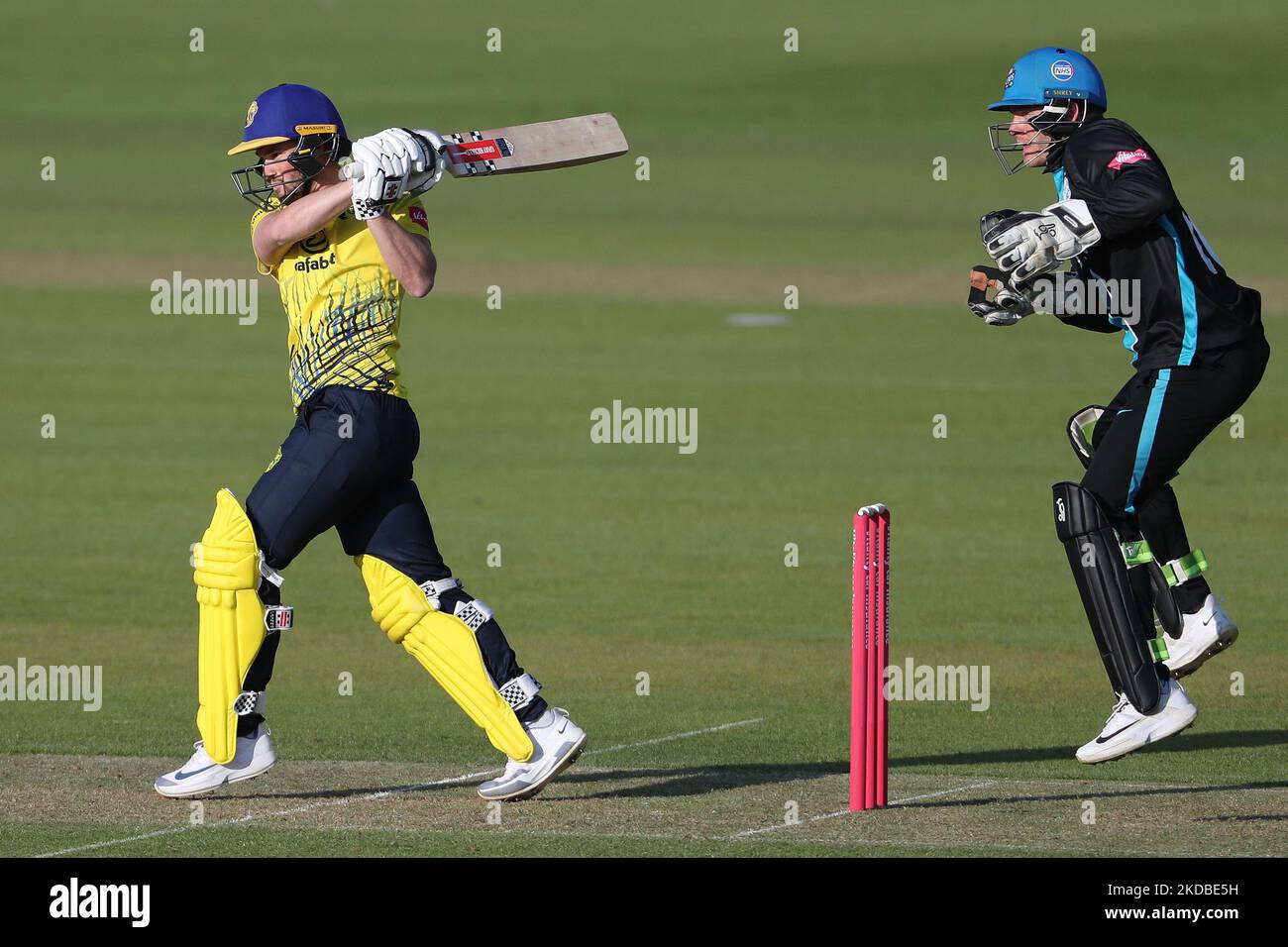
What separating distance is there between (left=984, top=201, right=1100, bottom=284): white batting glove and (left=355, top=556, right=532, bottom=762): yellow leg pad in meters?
2.31

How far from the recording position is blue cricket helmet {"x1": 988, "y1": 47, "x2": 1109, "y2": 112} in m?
8.09

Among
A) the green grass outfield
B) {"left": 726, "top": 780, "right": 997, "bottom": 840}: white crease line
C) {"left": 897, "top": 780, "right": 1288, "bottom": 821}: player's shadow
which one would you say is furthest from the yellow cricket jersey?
{"left": 897, "top": 780, "right": 1288, "bottom": 821}: player's shadow

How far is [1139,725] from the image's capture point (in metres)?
7.80

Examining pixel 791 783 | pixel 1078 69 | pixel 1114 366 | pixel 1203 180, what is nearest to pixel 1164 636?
pixel 791 783

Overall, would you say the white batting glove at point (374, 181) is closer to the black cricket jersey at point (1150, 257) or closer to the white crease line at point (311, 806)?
the white crease line at point (311, 806)

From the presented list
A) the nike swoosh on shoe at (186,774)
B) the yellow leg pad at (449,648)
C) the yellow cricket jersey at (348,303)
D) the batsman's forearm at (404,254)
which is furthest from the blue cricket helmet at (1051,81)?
the nike swoosh on shoe at (186,774)

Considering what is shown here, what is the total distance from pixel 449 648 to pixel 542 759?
51 cm

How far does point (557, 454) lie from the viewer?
61.4 feet

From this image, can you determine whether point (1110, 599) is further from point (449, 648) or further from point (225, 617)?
point (225, 617)

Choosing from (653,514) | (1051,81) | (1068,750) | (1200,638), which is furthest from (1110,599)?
(653,514)

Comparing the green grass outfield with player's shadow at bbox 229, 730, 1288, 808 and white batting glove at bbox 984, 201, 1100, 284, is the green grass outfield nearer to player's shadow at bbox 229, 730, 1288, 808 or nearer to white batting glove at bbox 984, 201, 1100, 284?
player's shadow at bbox 229, 730, 1288, 808

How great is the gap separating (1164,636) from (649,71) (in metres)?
50.3

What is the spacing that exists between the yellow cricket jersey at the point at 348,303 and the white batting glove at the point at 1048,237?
2046mm
